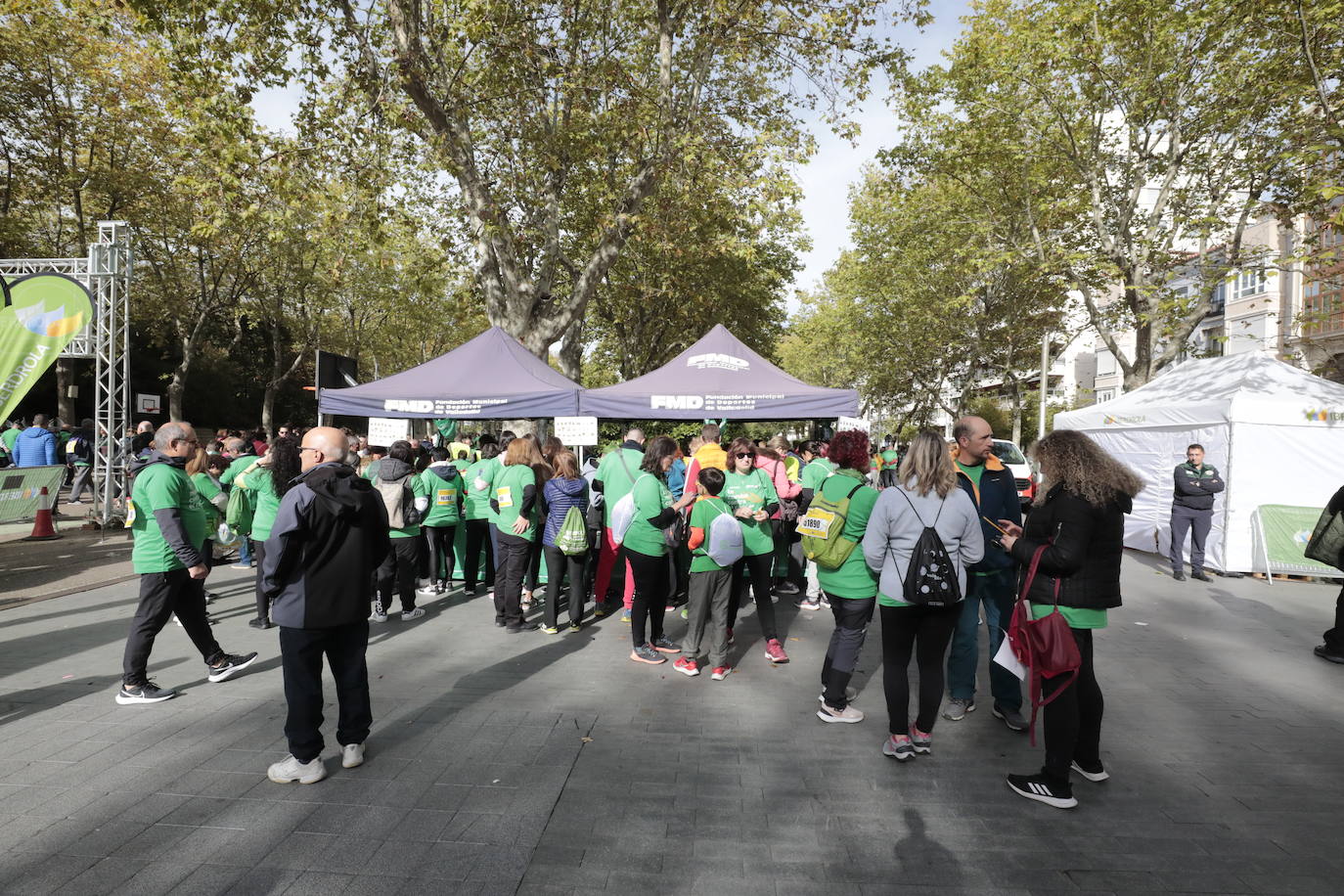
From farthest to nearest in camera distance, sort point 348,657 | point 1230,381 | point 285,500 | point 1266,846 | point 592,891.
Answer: point 1230,381 < point 348,657 < point 285,500 < point 1266,846 < point 592,891

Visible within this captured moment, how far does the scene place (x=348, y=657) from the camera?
12.2 ft

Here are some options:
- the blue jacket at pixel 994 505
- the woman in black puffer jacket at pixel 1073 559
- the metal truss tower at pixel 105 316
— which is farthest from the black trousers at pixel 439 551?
the metal truss tower at pixel 105 316

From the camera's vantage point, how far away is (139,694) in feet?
15.2

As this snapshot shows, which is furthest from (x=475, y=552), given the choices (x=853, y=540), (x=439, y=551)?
(x=853, y=540)

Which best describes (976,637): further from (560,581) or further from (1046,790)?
(560,581)

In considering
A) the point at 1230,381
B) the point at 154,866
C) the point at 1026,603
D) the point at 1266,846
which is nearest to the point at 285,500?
the point at 154,866

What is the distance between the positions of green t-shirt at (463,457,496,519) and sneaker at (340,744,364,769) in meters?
3.57

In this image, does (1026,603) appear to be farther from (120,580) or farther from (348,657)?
(120,580)

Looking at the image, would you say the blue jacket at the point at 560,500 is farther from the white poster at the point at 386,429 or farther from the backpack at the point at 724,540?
the white poster at the point at 386,429

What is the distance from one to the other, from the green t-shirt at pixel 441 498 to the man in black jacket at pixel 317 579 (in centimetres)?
380

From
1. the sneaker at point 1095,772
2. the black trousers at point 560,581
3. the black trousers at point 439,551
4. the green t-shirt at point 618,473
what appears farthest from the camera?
the black trousers at point 439,551

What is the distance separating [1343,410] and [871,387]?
25409 mm

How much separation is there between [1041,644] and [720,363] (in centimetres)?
617

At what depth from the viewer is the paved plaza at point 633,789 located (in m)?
2.89
